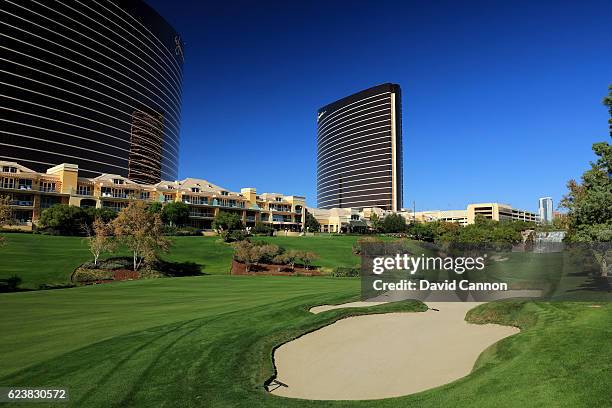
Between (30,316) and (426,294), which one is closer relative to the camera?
(30,316)

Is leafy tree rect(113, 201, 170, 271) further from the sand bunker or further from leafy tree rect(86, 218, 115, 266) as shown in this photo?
the sand bunker

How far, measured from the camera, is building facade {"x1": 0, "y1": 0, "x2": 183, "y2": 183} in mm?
108312

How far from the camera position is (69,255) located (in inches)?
1918

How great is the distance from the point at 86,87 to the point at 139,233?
98.1 meters

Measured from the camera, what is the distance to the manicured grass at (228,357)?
793 cm

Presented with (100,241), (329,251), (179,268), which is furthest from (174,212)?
(100,241)

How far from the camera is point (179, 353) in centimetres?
1170

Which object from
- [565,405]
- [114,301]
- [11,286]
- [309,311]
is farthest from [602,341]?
[11,286]

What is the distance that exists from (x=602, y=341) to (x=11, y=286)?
39793 millimetres

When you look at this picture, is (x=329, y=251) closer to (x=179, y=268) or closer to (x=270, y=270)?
(x=270, y=270)

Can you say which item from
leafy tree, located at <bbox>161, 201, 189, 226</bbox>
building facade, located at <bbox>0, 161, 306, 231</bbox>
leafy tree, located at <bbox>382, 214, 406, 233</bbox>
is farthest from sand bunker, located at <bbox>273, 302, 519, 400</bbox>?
leafy tree, located at <bbox>382, 214, 406, 233</bbox>

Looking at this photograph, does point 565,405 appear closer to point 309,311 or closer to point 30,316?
point 309,311

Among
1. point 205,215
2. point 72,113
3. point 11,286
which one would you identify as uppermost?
point 72,113

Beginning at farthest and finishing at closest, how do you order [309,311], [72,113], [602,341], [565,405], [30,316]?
[72,113] < [309,311] < [30,316] < [602,341] < [565,405]
